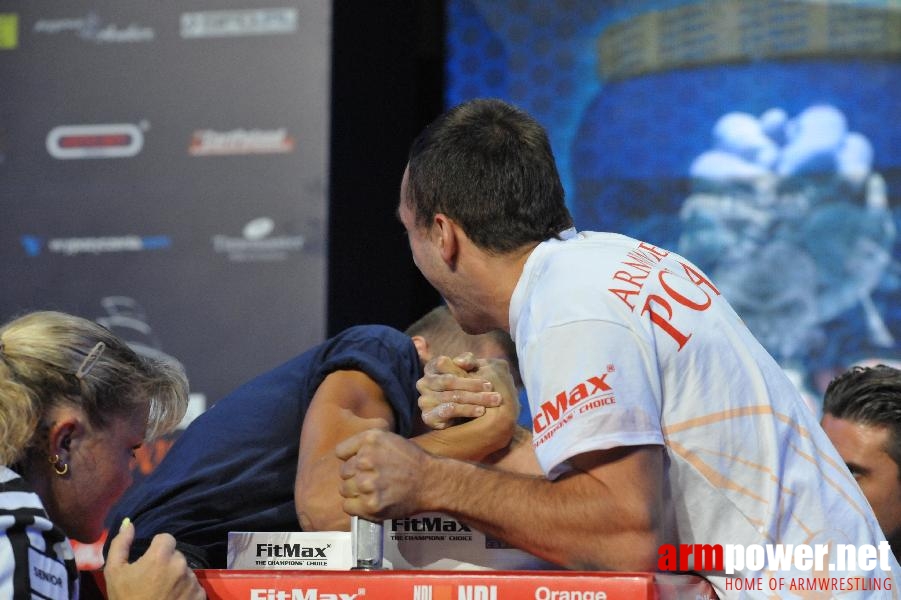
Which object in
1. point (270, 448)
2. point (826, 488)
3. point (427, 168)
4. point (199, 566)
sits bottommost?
point (199, 566)

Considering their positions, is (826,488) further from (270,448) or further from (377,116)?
(377,116)

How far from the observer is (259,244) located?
13.4 ft

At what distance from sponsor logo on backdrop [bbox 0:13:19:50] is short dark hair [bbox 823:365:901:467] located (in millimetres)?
3329

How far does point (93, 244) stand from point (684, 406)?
3172 mm

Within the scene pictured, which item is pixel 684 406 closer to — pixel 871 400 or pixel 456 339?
pixel 456 339

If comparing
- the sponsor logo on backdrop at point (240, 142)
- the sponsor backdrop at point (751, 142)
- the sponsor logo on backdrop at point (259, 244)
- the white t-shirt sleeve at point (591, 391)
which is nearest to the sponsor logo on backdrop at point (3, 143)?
the sponsor logo on backdrop at point (240, 142)

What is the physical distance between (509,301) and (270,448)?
2.09ft

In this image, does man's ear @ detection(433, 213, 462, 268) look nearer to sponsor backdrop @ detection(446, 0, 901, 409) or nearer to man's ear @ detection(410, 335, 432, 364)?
man's ear @ detection(410, 335, 432, 364)

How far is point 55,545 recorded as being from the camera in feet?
5.19

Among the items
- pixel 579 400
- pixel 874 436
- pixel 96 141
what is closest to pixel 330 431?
pixel 579 400

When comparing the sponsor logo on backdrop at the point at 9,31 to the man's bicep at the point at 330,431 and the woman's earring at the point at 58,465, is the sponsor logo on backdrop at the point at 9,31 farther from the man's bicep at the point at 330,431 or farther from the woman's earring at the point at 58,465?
the woman's earring at the point at 58,465

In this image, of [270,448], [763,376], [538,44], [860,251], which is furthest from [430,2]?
[763,376]

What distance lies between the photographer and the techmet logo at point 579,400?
1.46 meters

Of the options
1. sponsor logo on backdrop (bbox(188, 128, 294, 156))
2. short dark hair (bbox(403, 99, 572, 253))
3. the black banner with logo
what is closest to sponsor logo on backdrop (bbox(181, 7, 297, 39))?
the black banner with logo
